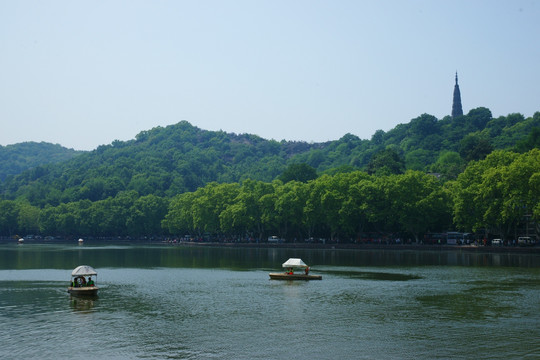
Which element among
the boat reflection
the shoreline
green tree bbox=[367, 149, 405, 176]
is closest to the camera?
the boat reflection

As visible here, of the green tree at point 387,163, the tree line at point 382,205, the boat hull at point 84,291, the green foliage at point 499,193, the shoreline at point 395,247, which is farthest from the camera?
the green tree at point 387,163

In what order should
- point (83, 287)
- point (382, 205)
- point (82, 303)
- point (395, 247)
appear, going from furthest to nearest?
point (382, 205) < point (395, 247) < point (83, 287) < point (82, 303)

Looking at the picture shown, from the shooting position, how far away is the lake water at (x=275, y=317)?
34000 millimetres

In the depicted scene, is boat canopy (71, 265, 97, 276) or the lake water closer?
the lake water

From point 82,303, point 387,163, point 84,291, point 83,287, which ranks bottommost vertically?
point 82,303

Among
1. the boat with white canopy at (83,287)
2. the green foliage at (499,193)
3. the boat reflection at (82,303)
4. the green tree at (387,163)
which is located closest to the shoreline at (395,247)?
the green foliage at (499,193)

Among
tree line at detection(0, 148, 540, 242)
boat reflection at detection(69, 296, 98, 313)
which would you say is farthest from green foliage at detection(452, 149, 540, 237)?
boat reflection at detection(69, 296, 98, 313)

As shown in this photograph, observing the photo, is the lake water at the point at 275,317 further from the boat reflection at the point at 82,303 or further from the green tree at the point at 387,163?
the green tree at the point at 387,163

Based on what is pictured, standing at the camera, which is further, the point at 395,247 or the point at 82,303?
the point at 395,247

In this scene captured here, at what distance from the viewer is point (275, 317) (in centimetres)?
4412

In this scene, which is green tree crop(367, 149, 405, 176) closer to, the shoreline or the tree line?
the tree line

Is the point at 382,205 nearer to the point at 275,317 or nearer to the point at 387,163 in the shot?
A: the point at 387,163

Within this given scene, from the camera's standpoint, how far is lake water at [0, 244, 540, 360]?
34.0 m

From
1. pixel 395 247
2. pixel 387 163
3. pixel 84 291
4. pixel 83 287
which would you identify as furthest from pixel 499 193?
pixel 84 291
